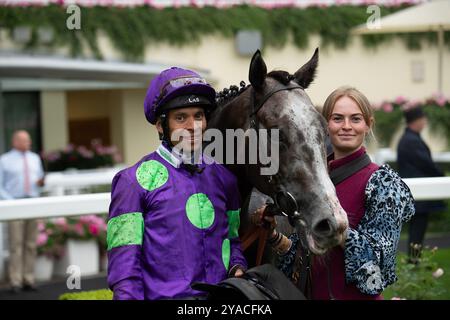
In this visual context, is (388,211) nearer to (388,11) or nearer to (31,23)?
(31,23)

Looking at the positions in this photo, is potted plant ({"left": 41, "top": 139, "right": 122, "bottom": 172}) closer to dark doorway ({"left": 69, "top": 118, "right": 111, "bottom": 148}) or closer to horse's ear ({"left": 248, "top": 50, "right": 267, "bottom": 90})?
dark doorway ({"left": 69, "top": 118, "right": 111, "bottom": 148})

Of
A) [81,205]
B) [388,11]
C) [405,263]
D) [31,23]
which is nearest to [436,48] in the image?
[388,11]

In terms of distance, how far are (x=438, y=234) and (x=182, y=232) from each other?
20.9 ft

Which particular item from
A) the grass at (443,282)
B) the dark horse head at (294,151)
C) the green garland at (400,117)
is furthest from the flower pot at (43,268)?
the green garland at (400,117)

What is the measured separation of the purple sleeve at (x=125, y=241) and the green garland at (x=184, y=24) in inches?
353

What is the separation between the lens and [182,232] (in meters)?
2.44

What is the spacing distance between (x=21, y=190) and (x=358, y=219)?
547cm

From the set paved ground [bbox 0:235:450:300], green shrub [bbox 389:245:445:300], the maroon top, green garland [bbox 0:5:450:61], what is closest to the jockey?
the maroon top

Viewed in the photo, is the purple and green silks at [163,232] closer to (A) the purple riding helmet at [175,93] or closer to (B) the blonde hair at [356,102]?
(A) the purple riding helmet at [175,93]

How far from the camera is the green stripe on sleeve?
7.84ft

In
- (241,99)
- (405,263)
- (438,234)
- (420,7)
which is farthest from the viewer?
(420,7)

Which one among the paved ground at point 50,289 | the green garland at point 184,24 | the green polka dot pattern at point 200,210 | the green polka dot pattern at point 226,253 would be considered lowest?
the paved ground at point 50,289

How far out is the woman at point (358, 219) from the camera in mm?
2609
